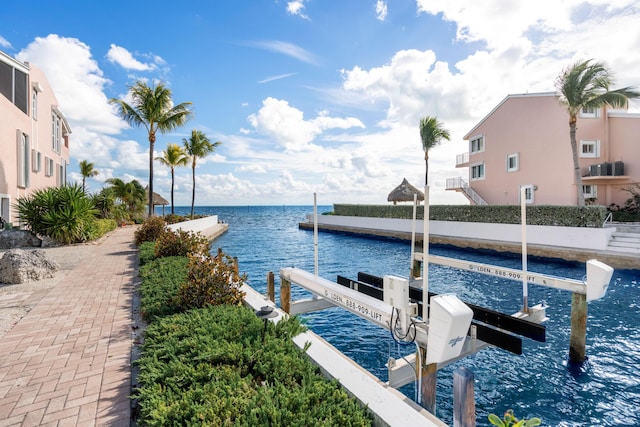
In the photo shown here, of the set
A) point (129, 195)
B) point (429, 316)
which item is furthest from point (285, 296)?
point (129, 195)

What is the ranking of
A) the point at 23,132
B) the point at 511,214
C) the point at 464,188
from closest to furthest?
the point at 23,132, the point at 511,214, the point at 464,188

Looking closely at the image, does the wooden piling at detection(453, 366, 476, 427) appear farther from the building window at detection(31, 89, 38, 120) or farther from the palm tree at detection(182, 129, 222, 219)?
the palm tree at detection(182, 129, 222, 219)

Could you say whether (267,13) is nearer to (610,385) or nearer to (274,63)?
(274,63)

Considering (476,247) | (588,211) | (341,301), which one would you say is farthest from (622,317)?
(476,247)

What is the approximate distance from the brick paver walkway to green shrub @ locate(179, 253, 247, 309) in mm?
1054

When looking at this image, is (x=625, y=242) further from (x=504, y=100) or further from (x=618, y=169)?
(x=504, y=100)

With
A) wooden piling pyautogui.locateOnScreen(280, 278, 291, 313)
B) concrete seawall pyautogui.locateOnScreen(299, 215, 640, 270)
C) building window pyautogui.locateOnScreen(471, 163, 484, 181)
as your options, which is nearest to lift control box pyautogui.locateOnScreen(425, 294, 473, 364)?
wooden piling pyautogui.locateOnScreen(280, 278, 291, 313)

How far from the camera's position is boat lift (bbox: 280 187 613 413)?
3154mm

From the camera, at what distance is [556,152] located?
22.9m

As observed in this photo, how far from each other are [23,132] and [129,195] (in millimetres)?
11491

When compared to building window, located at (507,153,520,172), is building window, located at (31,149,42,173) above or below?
below

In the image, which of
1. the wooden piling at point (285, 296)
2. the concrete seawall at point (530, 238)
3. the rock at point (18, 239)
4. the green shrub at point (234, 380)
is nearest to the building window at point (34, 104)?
the rock at point (18, 239)

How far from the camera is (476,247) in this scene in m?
18.8

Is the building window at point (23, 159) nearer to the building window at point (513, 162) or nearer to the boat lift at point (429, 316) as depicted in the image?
the boat lift at point (429, 316)
